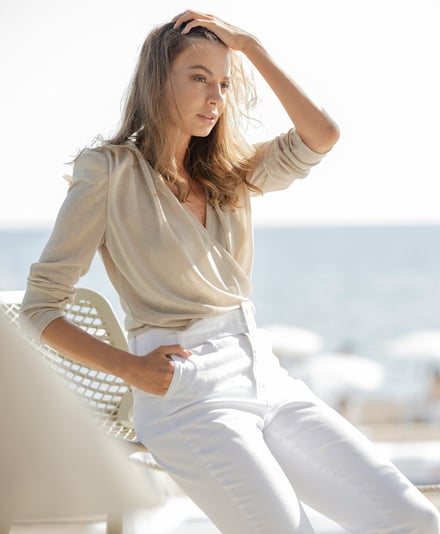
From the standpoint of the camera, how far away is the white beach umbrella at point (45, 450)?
49.5 inches

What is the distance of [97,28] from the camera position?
21641mm

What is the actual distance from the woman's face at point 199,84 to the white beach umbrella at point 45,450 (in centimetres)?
53

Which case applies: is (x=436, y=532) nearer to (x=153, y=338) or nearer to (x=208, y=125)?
(x=153, y=338)

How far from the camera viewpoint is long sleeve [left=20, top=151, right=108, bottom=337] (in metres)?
1.40

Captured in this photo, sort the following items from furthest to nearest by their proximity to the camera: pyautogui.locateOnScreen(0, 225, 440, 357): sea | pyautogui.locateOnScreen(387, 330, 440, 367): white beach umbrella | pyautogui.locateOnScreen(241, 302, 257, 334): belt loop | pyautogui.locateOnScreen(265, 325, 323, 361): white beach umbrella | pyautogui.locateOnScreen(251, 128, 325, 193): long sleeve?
pyautogui.locateOnScreen(0, 225, 440, 357): sea < pyautogui.locateOnScreen(387, 330, 440, 367): white beach umbrella < pyautogui.locateOnScreen(265, 325, 323, 361): white beach umbrella < pyautogui.locateOnScreen(251, 128, 325, 193): long sleeve < pyautogui.locateOnScreen(241, 302, 257, 334): belt loop

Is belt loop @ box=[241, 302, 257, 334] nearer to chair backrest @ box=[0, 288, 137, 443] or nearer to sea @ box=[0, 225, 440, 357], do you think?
chair backrest @ box=[0, 288, 137, 443]

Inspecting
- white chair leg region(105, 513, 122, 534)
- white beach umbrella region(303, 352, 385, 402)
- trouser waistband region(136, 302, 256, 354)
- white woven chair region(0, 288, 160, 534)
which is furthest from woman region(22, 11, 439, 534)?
white beach umbrella region(303, 352, 385, 402)

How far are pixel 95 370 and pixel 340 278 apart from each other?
803 inches

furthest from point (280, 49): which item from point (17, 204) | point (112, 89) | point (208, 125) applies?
point (208, 125)

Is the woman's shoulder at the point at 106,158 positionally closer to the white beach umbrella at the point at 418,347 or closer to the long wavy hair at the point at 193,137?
the long wavy hair at the point at 193,137

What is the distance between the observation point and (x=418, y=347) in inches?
630

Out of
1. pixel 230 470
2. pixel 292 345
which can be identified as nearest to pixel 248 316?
pixel 230 470

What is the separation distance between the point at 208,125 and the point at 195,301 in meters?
0.34

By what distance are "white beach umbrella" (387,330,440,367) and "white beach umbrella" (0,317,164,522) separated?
13273 millimetres
